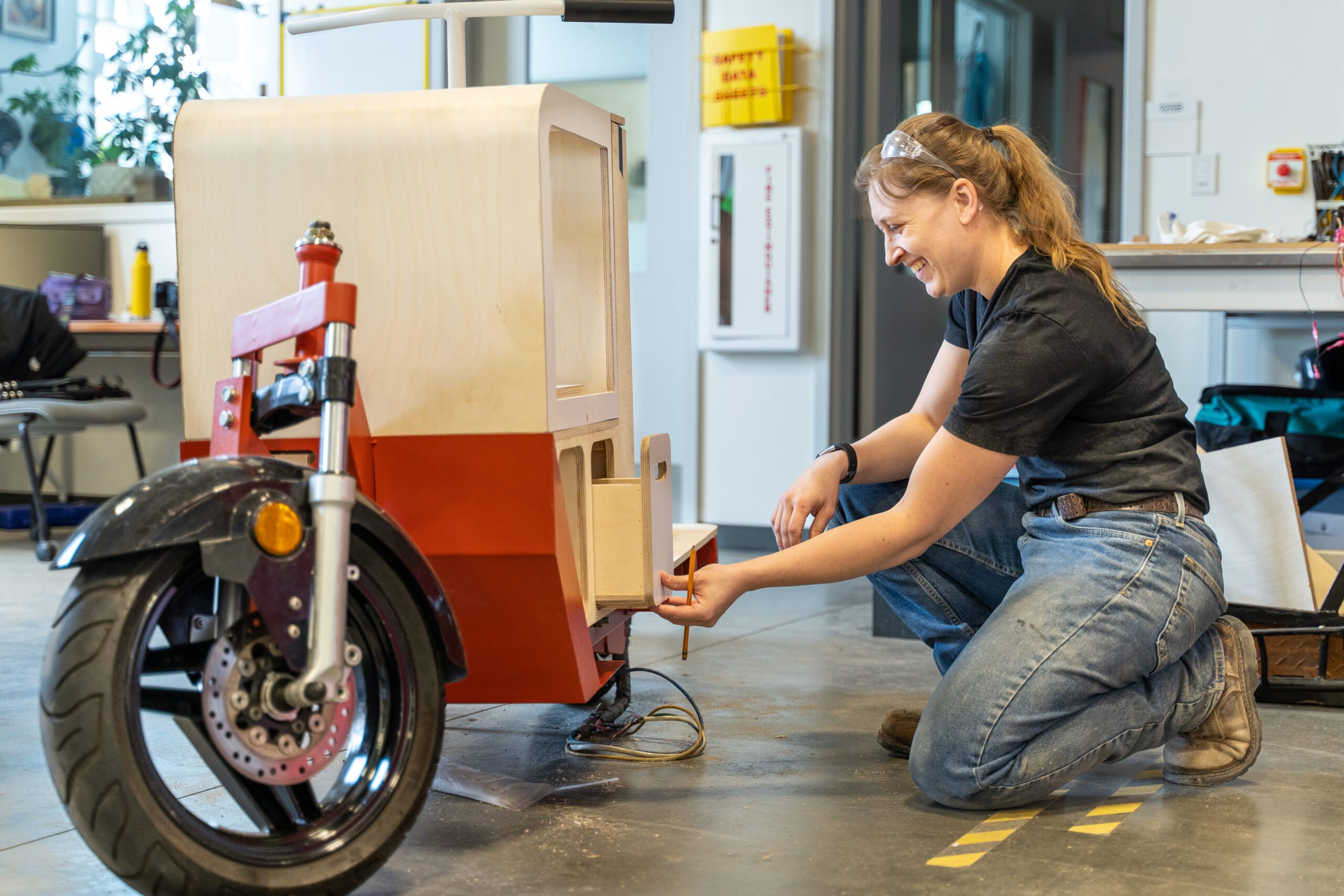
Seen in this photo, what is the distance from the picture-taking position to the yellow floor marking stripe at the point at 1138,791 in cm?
171

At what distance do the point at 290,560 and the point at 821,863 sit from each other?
65cm

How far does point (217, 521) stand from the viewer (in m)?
1.17

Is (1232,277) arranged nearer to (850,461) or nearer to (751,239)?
(850,461)

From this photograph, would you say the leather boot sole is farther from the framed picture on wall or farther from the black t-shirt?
the framed picture on wall

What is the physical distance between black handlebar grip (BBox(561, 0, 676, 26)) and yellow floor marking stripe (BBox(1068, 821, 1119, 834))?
1108 millimetres

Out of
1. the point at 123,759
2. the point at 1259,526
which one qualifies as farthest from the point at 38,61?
the point at 123,759

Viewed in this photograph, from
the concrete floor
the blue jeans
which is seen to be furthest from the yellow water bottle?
the blue jeans

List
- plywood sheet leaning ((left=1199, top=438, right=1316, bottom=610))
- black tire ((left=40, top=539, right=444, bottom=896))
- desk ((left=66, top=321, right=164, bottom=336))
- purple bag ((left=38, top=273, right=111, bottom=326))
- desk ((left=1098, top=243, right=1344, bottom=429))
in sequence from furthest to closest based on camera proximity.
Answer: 1. purple bag ((left=38, top=273, right=111, bottom=326))
2. desk ((left=66, top=321, right=164, bottom=336))
3. desk ((left=1098, top=243, right=1344, bottom=429))
4. plywood sheet leaning ((left=1199, top=438, right=1316, bottom=610))
5. black tire ((left=40, top=539, right=444, bottom=896))

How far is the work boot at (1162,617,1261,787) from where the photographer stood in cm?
172

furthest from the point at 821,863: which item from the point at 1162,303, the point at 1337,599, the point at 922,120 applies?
the point at 1162,303

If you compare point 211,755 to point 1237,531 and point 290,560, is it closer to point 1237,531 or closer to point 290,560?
point 290,560

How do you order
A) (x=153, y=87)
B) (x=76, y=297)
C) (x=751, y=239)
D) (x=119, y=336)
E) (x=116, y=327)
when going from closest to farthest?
(x=751, y=239) → (x=116, y=327) → (x=119, y=336) → (x=76, y=297) → (x=153, y=87)

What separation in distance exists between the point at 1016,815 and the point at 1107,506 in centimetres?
40

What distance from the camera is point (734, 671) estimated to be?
2.48 m
